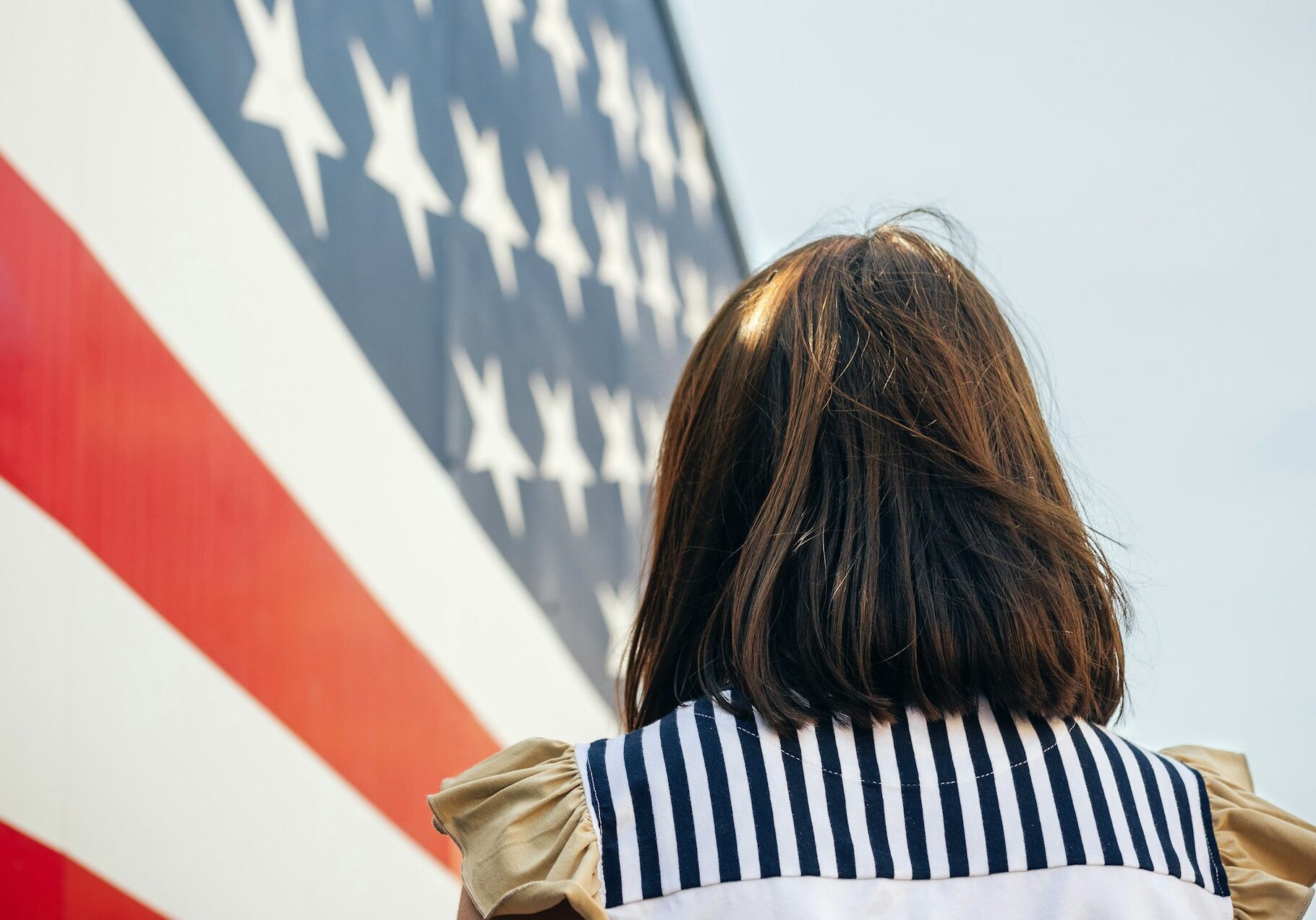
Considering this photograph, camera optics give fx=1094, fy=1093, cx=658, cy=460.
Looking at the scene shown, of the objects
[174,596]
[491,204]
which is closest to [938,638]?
[174,596]

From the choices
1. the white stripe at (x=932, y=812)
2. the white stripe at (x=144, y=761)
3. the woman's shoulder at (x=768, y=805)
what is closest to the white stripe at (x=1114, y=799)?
the woman's shoulder at (x=768, y=805)

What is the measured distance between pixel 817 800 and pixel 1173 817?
23 centimetres

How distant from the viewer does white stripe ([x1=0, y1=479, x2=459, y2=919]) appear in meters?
0.93

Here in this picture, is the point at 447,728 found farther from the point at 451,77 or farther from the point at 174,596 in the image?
the point at 451,77

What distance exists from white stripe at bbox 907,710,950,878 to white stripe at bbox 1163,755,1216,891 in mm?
179

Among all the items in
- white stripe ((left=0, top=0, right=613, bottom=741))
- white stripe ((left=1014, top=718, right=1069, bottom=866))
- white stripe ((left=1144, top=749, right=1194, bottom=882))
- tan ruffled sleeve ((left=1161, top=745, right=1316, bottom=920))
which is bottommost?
tan ruffled sleeve ((left=1161, top=745, right=1316, bottom=920))

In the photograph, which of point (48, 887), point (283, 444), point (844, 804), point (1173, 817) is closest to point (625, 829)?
point (844, 804)

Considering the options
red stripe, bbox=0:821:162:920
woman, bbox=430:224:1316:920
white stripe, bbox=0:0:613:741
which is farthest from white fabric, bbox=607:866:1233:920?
white stripe, bbox=0:0:613:741

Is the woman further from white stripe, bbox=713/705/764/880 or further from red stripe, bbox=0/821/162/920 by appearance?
red stripe, bbox=0/821/162/920

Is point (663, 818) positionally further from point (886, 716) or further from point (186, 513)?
point (186, 513)

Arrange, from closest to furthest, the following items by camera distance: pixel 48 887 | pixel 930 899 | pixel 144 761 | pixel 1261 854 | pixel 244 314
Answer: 1. pixel 930 899
2. pixel 1261 854
3. pixel 48 887
4. pixel 144 761
5. pixel 244 314

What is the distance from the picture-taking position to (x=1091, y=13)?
1901 mm

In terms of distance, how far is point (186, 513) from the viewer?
3.65 feet

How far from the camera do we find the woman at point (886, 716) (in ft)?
2.00
